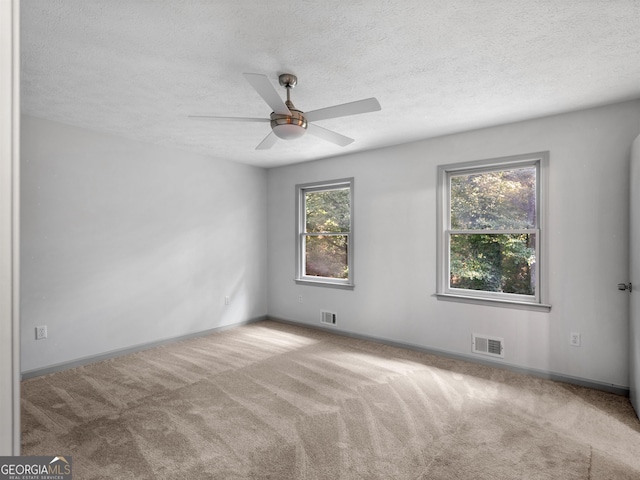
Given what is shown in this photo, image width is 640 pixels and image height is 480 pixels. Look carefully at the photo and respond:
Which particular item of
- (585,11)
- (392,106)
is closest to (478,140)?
(392,106)

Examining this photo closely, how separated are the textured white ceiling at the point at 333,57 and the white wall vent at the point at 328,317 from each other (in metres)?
2.65

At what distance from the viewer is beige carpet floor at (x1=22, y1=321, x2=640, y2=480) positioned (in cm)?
209

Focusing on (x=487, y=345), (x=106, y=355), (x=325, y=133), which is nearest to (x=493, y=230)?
(x=487, y=345)

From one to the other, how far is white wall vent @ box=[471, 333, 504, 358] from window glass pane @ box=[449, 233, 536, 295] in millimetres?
498

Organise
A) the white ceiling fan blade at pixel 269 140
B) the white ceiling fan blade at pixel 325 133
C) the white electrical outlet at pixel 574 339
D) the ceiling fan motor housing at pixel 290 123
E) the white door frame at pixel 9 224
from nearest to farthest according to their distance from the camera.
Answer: the white door frame at pixel 9 224
the ceiling fan motor housing at pixel 290 123
the white ceiling fan blade at pixel 325 133
the white ceiling fan blade at pixel 269 140
the white electrical outlet at pixel 574 339

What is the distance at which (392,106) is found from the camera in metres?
3.13

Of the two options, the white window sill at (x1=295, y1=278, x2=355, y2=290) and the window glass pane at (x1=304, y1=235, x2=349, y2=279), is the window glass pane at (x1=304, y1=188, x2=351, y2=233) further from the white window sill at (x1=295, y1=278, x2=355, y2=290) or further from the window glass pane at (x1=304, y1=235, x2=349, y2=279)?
the white window sill at (x1=295, y1=278, x2=355, y2=290)

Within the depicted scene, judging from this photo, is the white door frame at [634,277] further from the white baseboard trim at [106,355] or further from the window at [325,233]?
the white baseboard trim at [106,355]

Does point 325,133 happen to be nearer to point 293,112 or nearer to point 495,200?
point 293,112

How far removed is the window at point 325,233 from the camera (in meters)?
4.93

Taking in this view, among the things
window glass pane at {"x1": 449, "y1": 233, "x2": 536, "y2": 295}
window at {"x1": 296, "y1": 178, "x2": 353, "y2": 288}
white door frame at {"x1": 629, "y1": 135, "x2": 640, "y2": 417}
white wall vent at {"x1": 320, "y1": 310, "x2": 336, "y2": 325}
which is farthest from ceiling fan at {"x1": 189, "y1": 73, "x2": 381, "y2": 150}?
white wall vent at {"x1": 320, "y1": 310, "x2": 336, "y2": 325}

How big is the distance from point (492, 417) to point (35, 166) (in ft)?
14.5

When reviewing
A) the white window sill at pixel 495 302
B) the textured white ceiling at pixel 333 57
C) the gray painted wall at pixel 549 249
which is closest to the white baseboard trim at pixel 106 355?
the gray painted wall at pixel 549 249

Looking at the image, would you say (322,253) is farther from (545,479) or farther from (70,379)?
(545,479)
